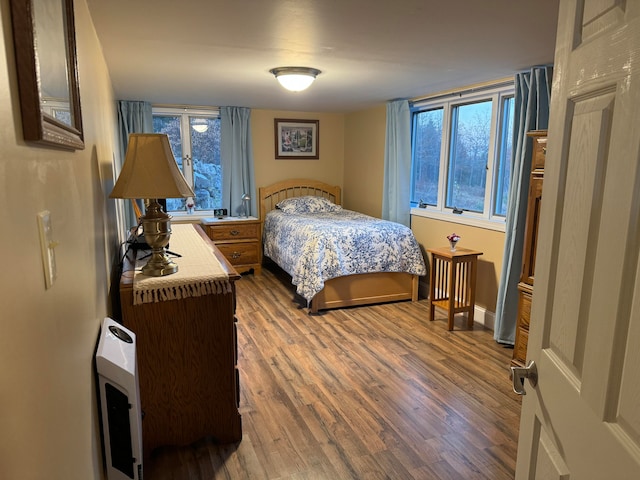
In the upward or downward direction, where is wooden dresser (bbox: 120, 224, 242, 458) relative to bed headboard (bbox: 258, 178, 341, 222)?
downward

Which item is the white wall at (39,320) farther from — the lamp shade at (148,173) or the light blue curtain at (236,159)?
the light blue curtain at (236,159)

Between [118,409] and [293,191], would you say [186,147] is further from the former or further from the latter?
[118,409]

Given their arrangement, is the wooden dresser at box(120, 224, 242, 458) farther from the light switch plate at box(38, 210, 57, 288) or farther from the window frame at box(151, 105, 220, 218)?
the window frame at box(151, 105, 220, 218)

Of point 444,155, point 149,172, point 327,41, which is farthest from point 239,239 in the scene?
point 149,172

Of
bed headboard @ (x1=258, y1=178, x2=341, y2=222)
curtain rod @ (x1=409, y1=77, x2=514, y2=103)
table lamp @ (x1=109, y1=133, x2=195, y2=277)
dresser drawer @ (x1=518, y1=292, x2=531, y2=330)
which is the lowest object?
dresser drawer @ (x1=518, y1=292, x2=531, y2=330)

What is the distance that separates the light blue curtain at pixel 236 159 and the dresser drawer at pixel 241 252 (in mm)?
478

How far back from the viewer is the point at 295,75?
3064 mm

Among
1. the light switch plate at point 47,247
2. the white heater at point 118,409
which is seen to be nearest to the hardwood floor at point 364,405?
the white heater at point 118,409

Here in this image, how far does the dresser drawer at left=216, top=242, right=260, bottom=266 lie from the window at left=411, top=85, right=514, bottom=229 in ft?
6.51

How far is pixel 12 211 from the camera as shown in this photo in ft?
1.79

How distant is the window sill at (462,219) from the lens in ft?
12.1

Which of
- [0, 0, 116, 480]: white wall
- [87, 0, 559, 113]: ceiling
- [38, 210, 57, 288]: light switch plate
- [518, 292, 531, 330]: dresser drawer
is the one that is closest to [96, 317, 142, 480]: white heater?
[0, 0, 116, 480]: white wall

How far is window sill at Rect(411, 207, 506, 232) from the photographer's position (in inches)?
145

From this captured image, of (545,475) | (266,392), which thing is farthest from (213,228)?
(545,475)
